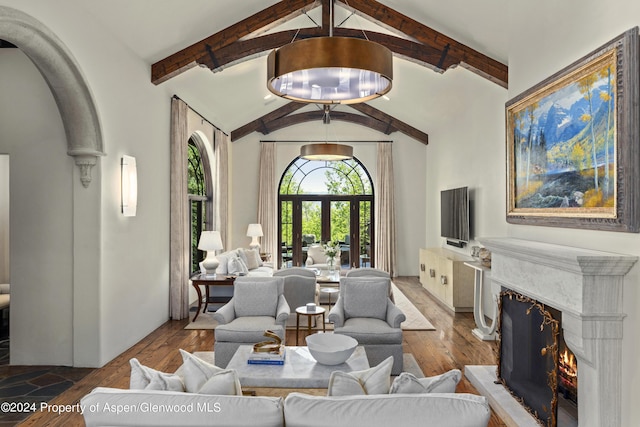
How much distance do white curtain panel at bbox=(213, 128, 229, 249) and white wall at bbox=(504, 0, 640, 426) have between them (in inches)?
247

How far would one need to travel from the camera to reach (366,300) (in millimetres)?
4691

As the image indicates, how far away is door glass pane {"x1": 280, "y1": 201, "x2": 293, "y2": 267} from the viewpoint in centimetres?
1084

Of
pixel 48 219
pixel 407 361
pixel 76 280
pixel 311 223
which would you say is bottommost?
pixel 407 361

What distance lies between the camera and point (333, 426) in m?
1.75

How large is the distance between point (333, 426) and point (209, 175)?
777cm

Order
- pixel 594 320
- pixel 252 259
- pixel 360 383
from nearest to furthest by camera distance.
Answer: pixel 360 383, pixel 594 320, pixel 252 259

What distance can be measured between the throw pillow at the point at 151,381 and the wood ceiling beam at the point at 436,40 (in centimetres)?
486

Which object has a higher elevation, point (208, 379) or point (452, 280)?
point (208, 379)

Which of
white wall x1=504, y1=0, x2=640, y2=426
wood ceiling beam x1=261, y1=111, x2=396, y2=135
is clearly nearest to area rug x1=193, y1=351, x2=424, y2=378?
white wall x1=504, y1=0, x2=640, y2=426

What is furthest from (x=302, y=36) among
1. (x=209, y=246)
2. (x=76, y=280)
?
(x=76, y=280)

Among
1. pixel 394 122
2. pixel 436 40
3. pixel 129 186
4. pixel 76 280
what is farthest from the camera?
pixel 394 122

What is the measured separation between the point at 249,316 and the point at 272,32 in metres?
4.27

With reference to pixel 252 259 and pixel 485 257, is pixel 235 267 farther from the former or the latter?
pixel 485 257

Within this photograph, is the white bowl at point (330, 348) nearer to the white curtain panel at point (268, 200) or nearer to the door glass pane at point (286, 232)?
the white curtain panel at point (268, 200)
